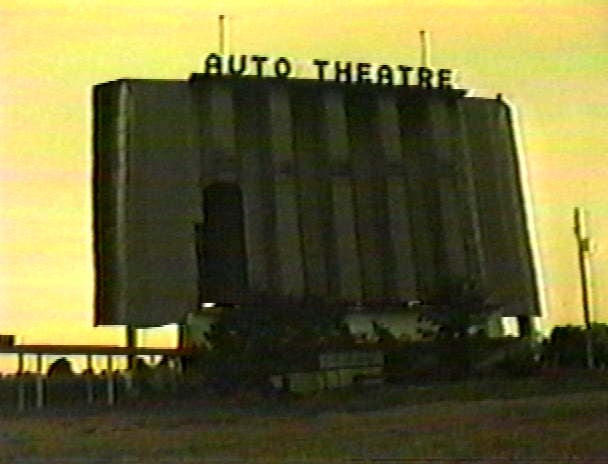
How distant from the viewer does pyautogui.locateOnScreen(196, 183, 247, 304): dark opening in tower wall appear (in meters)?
17.3

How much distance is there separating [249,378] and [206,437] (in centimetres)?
584

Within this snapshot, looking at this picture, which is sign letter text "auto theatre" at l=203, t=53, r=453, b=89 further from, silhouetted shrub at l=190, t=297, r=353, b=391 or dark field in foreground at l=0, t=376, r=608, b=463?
dark field in foreground at l=0, t=376, r=608, b=463

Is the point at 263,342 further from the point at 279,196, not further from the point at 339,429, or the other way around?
the point at 339,429

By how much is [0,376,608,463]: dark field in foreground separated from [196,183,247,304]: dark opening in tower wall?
389cm

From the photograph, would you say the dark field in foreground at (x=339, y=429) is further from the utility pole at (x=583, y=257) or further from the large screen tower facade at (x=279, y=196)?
the utility pole at (x=583, y=257)

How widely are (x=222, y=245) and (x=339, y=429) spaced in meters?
9.05

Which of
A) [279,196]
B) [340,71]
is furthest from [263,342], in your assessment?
[340,71]

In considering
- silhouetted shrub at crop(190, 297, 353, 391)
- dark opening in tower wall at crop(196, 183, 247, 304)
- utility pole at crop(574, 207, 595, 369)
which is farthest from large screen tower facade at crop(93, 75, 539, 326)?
utility pole at crop(574, 207, 595, 369)

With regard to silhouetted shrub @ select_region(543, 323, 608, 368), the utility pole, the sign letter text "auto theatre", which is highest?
the sign letter text "auto theatre"

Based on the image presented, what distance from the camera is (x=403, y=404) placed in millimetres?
11773

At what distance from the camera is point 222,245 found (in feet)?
57.4

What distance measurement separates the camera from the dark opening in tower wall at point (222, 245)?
1733cm

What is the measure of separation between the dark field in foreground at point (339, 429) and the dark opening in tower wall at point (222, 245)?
3.89 metres

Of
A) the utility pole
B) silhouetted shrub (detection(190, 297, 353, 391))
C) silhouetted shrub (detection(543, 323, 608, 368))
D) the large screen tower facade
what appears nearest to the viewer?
silhouetted shrub (detection(190, 297, 353, 391))
